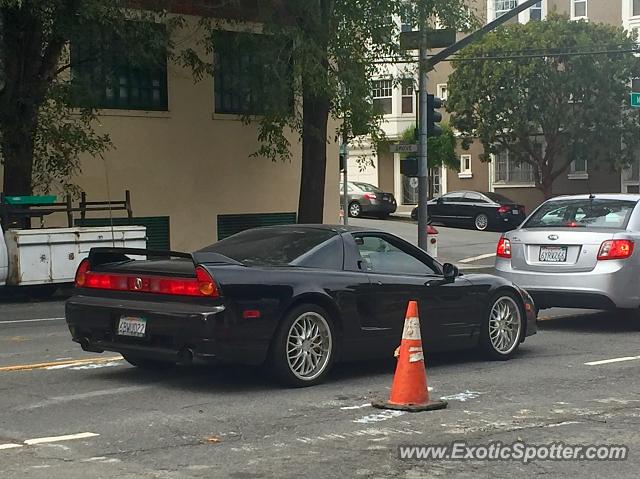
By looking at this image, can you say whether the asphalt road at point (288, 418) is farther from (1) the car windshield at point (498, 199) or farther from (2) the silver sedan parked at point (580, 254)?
(1) the car windshield at point (498, 199)

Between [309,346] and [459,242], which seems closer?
[309,346]

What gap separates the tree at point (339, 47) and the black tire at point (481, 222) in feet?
52.8

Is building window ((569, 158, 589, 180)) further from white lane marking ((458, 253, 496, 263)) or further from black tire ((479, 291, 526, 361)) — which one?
black tire ((479, 291, 526, 361))

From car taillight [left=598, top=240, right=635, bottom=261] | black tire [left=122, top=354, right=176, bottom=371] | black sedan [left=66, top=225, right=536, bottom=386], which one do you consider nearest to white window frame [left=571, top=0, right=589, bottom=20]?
car taillight [left=598, top=240, right=635, bottom=261]

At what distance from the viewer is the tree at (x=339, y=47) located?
65.7ft

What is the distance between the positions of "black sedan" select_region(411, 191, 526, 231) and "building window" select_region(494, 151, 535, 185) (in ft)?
25.1

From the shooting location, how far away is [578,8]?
146 ft

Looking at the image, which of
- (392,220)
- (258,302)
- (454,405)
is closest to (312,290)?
(258,302)

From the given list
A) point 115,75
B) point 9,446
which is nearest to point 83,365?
point 9,446

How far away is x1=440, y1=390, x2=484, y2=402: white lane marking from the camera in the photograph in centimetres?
834

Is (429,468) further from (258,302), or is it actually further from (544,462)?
(258,302)

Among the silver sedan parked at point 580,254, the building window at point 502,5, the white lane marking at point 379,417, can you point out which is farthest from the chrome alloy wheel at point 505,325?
the building window at point 502,5

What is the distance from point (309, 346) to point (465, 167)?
1594 inches

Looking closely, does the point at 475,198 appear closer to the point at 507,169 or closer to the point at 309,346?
the point at 507,169
